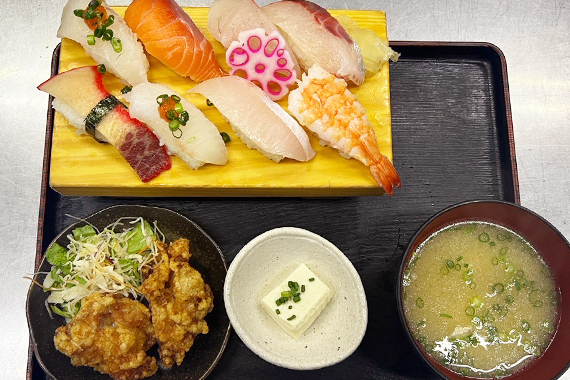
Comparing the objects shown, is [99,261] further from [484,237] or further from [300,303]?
[484,237]

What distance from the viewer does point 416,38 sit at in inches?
120

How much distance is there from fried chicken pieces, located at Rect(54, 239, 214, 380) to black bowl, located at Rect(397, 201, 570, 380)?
2.82 ft

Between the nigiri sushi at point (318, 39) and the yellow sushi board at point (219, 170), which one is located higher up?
the nigiri sushi at point (318, 39)

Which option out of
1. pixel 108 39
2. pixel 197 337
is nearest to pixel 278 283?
pixel 197 337

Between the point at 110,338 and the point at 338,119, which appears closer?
the point at 110,338

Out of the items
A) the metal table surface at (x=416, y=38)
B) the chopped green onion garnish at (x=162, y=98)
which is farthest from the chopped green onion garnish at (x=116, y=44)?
the metal table surface at (x=416, y=38)

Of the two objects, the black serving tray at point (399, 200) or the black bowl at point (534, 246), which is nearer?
the black bowl at point (534, 246)

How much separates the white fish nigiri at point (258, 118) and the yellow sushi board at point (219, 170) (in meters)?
0.08

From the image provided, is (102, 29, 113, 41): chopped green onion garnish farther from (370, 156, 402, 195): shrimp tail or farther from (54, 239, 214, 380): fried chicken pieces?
(370, 156, 402, 195): shrimp tail

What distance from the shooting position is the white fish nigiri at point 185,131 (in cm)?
214

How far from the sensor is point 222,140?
2.20 m

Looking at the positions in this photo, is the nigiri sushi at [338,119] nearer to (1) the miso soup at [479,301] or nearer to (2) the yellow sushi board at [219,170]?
(2) the yellow sushi board at [219,170]

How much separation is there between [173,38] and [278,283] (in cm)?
121

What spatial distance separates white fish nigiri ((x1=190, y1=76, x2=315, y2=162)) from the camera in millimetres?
2168
